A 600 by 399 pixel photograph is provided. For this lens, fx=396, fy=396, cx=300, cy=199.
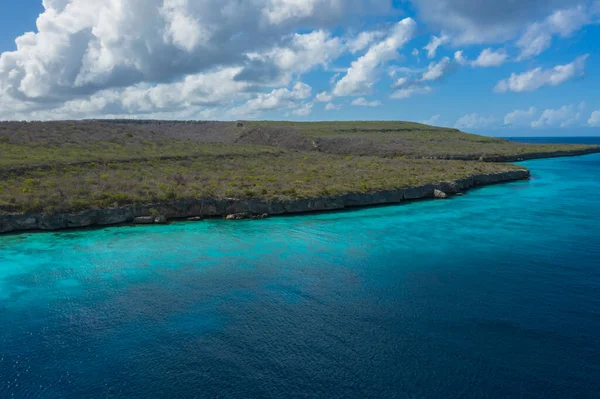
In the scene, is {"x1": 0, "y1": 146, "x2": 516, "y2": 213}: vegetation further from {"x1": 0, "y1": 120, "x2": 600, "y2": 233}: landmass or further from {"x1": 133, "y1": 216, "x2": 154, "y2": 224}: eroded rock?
{"x1": 133, "y1": 216, "x2": 154, "y2": 224}: eroded rock

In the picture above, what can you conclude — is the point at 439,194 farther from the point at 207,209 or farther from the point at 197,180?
the point at 197,180

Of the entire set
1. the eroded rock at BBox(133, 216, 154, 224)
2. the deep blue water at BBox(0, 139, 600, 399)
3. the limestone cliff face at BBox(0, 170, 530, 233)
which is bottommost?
the deep blue water at BBox(0, 139, 600, 399)

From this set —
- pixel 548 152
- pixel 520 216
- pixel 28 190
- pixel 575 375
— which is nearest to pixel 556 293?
pixel 575 375

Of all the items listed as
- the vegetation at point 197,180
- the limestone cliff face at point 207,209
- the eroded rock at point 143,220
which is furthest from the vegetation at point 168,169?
the eroded rock at point 143,220

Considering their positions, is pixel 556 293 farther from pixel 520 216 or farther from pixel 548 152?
pixel 548 152

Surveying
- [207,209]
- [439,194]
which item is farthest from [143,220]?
[439,194]

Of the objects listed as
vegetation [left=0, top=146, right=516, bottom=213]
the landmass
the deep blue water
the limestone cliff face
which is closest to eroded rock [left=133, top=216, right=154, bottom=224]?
the landmass
